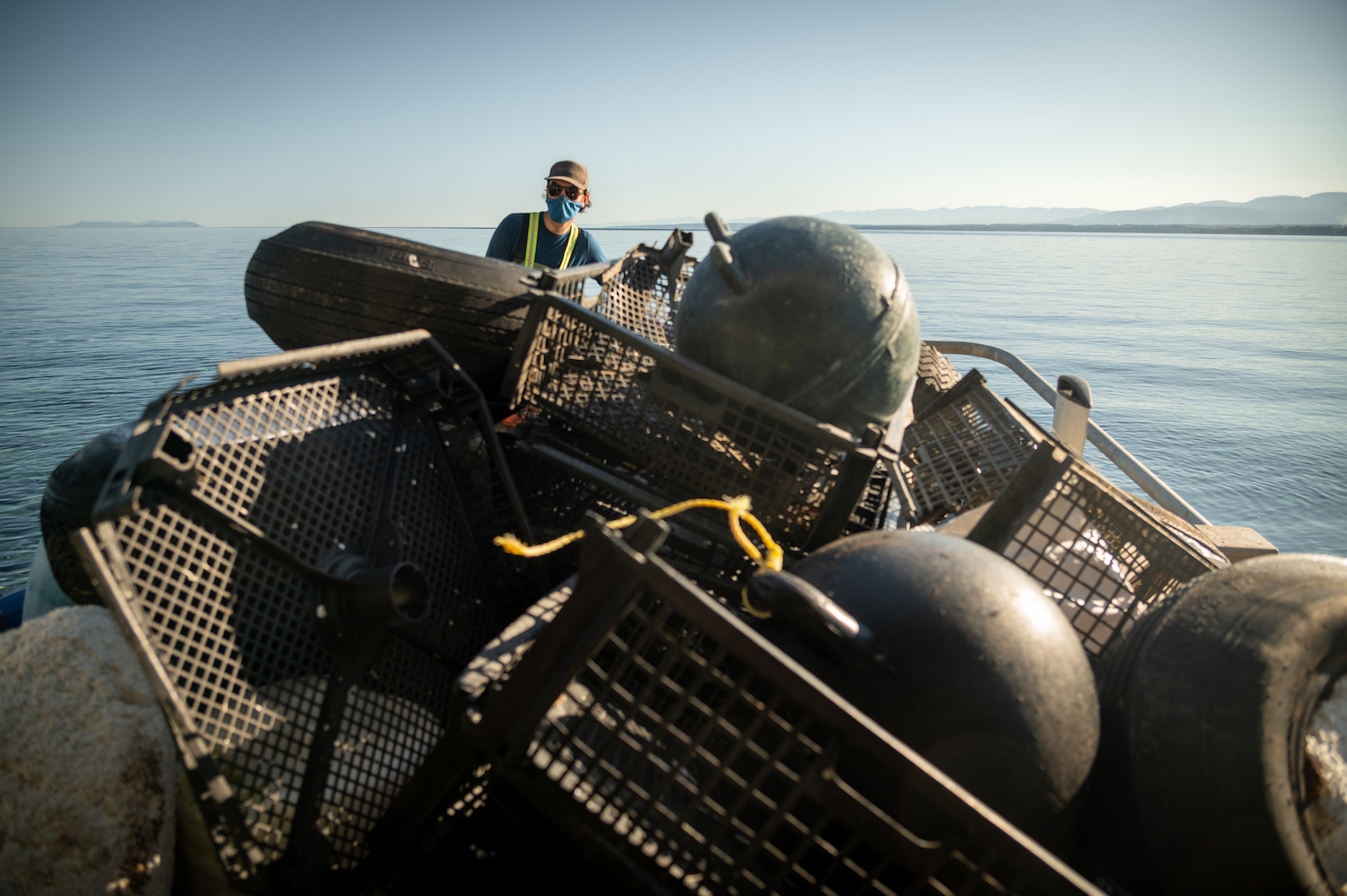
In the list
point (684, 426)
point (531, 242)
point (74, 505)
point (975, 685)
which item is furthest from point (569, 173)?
point (975, 685)

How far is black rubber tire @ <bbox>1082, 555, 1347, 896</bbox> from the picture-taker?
4.20 feet

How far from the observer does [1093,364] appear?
1002cm

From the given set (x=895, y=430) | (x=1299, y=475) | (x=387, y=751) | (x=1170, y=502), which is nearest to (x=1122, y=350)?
(x=1299, y=475)

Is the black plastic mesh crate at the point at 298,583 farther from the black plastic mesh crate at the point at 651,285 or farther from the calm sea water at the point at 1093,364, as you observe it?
the calm sea water at the point at 1093,364

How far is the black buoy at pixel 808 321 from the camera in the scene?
2027 mm

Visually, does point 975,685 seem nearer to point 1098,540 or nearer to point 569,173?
point 1098,540

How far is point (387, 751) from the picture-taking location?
5.01 ft

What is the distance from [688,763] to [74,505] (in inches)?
67.1

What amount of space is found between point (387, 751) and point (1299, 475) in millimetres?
7436

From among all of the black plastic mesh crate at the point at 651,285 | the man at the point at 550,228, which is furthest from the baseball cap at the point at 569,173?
the black plastic mesh crate at the point at 651,285

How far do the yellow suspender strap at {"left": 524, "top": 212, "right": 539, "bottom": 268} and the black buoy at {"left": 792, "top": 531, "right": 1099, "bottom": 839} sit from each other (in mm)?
3394

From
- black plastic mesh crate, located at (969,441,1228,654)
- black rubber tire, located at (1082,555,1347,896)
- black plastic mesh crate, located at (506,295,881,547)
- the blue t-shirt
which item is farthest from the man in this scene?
black rubber tire, located at (1082,555,1347,896)

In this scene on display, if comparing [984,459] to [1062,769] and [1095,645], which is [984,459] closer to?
[1095,645]

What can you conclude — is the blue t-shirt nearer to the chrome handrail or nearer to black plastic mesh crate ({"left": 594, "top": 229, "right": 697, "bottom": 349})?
black plastic mesh crate ({"left": 594, "top": 229, "right": 697, "bottom": 349})
